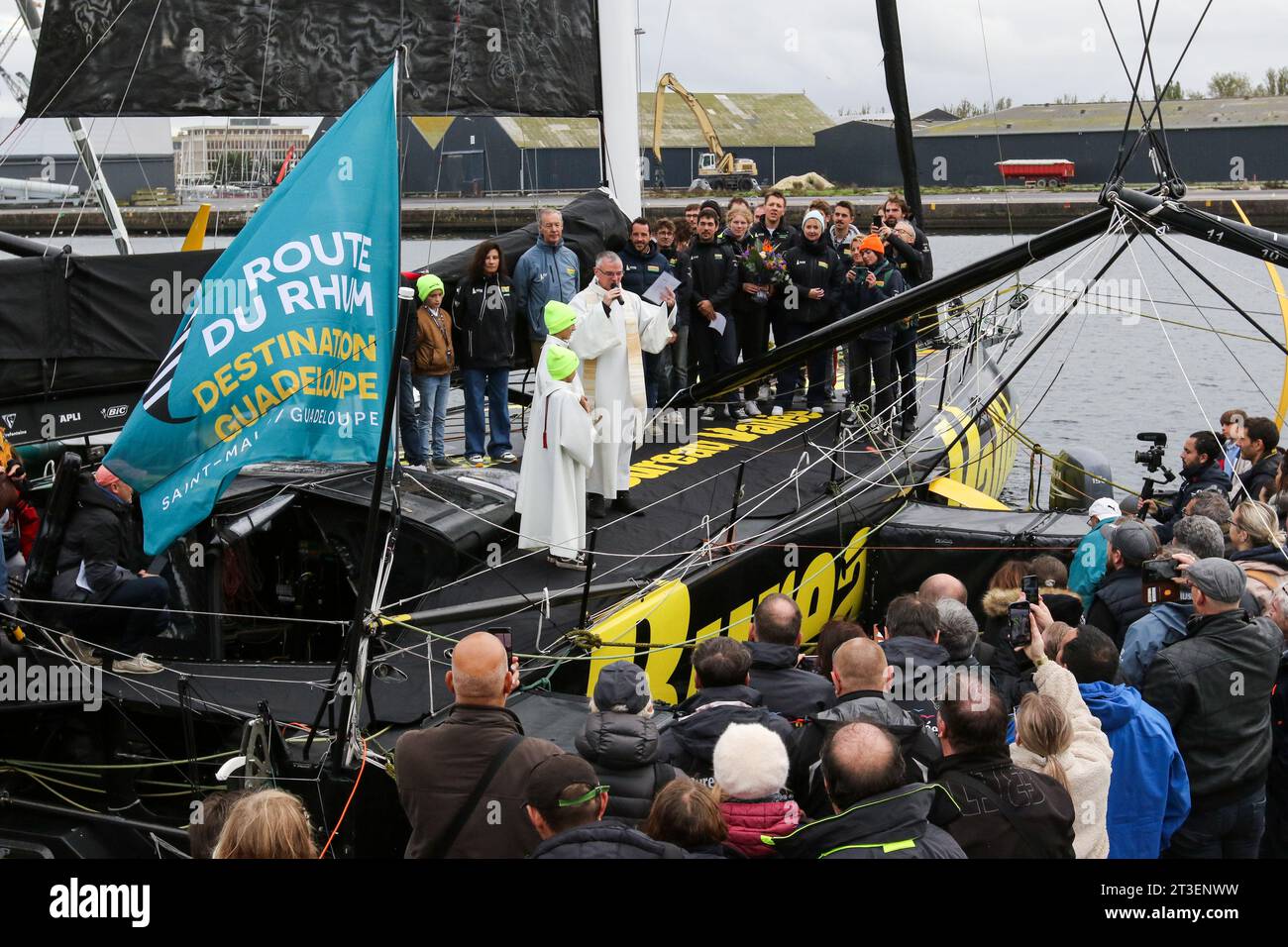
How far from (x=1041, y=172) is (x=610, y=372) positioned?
58.0 metres

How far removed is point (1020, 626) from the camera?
587 cm

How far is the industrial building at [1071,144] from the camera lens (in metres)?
60.1

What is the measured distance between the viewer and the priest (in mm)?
9273

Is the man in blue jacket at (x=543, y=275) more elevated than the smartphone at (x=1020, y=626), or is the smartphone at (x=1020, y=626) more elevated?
the man in blue jacket at (x=543, y=275)

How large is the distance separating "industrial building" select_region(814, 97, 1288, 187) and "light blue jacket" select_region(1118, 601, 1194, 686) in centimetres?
5308

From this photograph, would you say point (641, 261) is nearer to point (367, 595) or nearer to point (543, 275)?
point (543, 275)

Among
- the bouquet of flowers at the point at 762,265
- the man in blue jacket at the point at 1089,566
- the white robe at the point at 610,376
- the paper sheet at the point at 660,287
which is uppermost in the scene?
the bouquet of flowers at the point at 762,265

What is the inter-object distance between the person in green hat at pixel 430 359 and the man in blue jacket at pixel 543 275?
31.8 inches

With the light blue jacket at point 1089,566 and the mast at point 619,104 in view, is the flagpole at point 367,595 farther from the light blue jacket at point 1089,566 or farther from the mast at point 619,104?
the mast at point 619,104

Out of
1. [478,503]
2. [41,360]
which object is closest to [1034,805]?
[478,503]

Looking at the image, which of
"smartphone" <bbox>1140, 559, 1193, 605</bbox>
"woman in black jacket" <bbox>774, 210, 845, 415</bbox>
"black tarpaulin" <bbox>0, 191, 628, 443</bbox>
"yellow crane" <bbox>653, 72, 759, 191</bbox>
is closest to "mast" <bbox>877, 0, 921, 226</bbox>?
"woman in black jacket" <bbox>774, 210, 845, 415</bbox>

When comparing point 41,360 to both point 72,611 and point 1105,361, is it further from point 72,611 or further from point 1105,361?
point 1105,361

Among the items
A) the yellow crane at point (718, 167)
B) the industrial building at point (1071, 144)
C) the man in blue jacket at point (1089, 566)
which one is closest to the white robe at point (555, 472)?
the man in blue jacket at point (1089, 566)
